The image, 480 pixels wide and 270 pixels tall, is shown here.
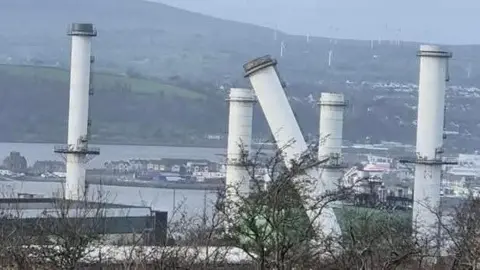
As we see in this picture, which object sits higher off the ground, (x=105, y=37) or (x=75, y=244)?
(x=105, y=37)

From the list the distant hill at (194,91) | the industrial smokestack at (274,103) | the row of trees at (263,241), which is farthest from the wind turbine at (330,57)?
the row of trees at (263,241)

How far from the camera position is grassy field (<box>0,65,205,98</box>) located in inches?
1993

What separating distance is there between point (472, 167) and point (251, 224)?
1188 inches

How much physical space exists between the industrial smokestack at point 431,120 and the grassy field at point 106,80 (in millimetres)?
30523

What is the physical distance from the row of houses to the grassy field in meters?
7.93

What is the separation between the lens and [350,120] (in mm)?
45531

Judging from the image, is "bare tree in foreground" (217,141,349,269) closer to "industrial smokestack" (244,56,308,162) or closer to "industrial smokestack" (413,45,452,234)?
"industrial smokestack" (244,56,308,162)

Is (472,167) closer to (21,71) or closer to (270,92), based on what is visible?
(270,92)

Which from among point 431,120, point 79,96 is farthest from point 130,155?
point 431,120

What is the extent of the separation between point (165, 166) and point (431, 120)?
73.3ft

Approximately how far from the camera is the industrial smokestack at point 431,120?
2030cm

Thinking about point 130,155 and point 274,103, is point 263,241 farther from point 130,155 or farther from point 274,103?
point 130,155

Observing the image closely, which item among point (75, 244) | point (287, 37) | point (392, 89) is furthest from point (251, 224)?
point (287, 37)

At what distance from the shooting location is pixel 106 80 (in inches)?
2093
